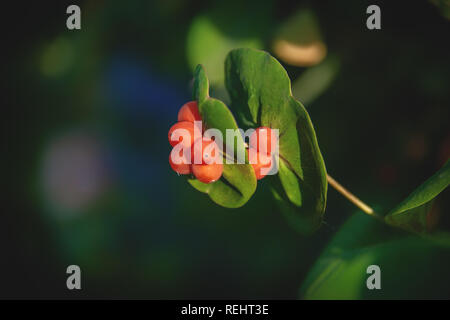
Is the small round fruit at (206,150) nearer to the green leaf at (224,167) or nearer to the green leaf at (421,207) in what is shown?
the green leaf at (224,167)

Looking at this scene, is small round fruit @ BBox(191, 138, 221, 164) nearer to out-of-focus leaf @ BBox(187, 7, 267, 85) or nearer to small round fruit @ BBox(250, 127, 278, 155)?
small round fruit @ BBox(250, 127, 278, 155)

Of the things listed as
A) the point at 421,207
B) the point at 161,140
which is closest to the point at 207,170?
the point at 421,207

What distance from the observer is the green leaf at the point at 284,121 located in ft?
1.37

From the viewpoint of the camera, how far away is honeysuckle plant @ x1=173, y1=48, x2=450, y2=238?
41 cm

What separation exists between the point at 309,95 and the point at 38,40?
577 millimetres

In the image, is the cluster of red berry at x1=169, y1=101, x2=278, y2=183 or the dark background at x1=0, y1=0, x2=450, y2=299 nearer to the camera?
the cluster of red berry at x1=169, y1=101, x2=278, y2=183

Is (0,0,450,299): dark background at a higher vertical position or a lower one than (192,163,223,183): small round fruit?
higher

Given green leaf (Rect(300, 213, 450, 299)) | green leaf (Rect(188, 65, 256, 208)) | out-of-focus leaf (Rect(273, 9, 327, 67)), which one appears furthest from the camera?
out-of-focus leaf (Rect(273, 9, 327, 67))

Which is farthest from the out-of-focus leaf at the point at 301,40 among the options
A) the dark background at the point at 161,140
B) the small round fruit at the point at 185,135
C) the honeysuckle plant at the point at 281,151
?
the small round fruit at the point at 185,135

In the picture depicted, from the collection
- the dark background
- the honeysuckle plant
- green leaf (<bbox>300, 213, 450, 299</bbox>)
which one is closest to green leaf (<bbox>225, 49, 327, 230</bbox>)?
the honeysuckle plant

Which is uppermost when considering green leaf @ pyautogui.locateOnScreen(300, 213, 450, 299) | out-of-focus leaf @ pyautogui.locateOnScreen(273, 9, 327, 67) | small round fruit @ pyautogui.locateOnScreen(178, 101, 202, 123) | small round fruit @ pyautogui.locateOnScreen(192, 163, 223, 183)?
out-of-focus leaf @ pyautogui.locateOnScreen(273, 9, 327, 67)

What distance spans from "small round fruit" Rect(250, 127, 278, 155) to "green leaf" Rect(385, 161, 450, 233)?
0.14 m

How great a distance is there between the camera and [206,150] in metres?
0.43

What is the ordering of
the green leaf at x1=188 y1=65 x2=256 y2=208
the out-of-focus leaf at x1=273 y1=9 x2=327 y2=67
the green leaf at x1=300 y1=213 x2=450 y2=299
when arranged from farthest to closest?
1. the out-of-focus leaf at x1=273 y1=9 x2=327 y2=67
2. the green leaf at x1=300 y1=213 x2=450 y2=299
3. the green leaf at x1=188 y1=65 x2=256 y2=208
